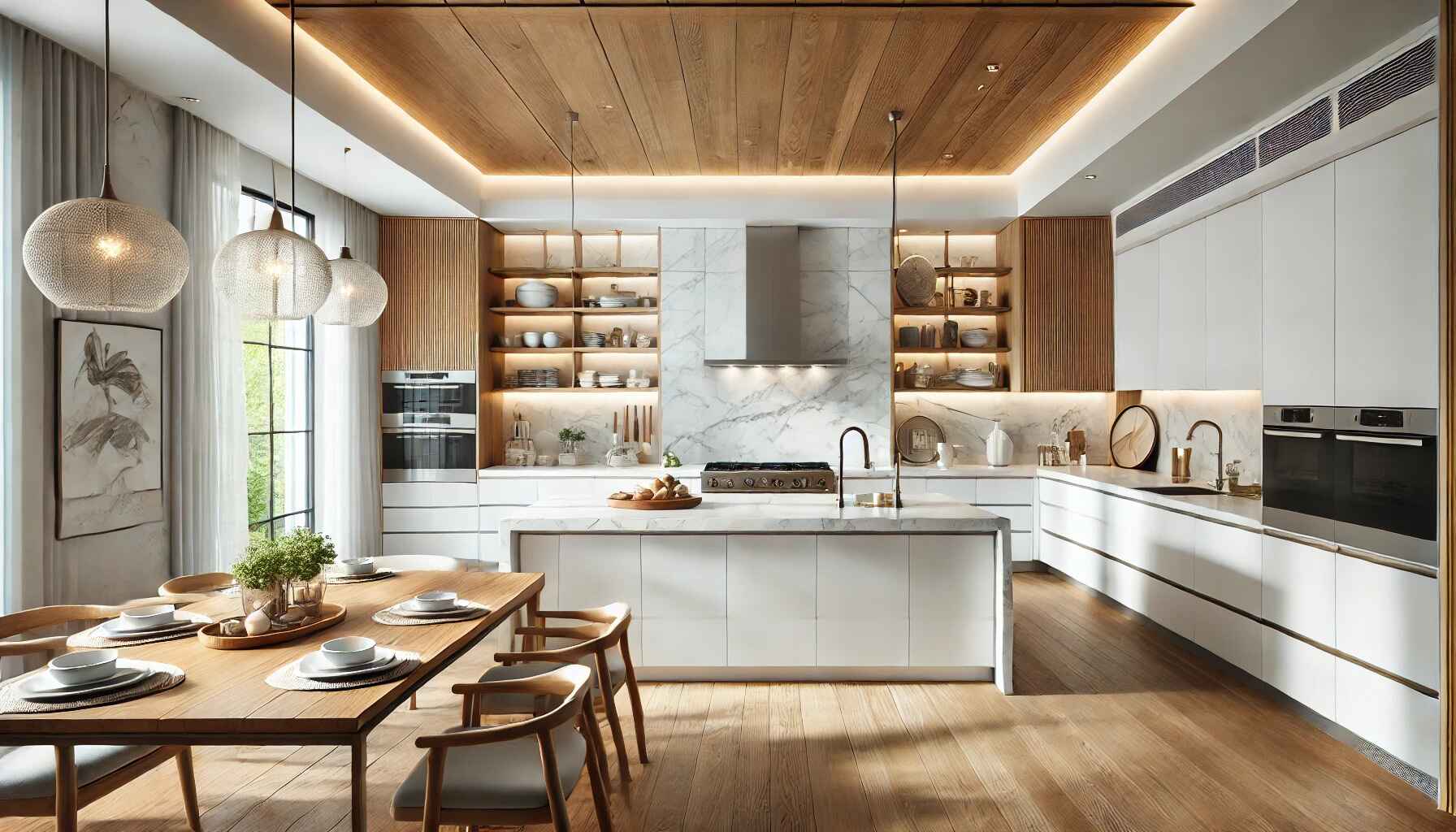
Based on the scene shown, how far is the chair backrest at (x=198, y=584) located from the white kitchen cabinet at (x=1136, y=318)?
5.38 metres

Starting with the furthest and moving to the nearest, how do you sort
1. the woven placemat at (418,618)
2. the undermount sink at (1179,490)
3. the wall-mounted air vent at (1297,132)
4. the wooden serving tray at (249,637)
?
the undermount sink at (1179,490), the wall-mounted air vent at (1297,132), the woven placemat at (418,618), the wooden serving tray at (249,637)

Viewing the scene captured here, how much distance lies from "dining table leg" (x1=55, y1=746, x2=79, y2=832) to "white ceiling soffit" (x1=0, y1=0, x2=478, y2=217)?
2.50m

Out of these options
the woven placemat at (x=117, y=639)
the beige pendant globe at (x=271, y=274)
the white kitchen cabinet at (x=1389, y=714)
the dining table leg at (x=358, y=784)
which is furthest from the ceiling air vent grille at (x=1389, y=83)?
the woven placemat at (x=117, y=639)

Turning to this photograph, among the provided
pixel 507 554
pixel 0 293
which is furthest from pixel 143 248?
pixel 507 554

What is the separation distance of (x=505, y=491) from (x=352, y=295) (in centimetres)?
346

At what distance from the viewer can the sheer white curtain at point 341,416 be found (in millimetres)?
5738

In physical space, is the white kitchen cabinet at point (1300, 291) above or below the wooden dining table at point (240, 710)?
above

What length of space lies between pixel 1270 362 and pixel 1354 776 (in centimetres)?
182

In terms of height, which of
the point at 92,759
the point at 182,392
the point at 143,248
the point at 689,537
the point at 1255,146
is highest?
the point at 1255,146

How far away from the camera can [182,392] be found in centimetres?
406

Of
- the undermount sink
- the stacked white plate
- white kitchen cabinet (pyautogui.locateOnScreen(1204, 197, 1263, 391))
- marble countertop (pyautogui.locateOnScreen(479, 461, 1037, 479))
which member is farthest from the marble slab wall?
white kitchen cabinet (pyautogui.locateOnScreen(1204, 197, 1263, 391))

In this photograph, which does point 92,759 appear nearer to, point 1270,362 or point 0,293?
point 0,293

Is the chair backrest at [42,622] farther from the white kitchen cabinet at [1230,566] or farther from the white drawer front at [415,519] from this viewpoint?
the white kitchen cabinet at [1230,566]

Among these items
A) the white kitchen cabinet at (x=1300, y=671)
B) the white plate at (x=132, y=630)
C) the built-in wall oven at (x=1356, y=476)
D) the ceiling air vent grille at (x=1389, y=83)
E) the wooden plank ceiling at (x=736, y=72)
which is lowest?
the white kitchen cabinet at (x=1300, y=671)
